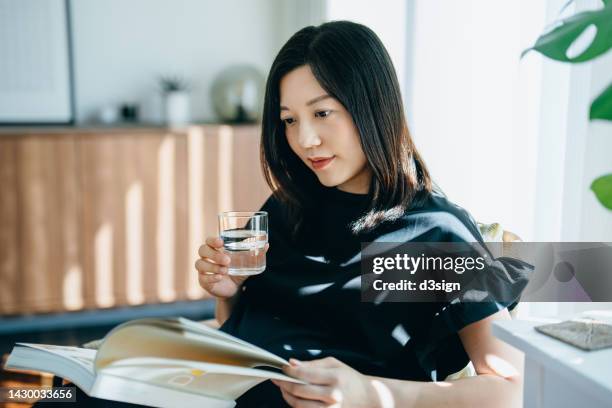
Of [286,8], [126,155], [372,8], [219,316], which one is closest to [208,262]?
[219,316]

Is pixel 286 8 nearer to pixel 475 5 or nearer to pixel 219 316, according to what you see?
pixel 475 5

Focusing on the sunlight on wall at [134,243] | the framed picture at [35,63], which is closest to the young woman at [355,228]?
the sunlight on wall at [134,243]

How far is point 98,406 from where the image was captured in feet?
3.70

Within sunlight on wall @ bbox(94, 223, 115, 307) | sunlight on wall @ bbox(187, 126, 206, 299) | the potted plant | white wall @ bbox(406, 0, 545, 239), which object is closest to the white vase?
the potted plant

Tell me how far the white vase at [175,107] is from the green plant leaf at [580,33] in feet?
9.16

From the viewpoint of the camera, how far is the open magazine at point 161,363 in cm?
76

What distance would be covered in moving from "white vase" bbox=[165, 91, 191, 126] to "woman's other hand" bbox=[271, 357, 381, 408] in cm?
256

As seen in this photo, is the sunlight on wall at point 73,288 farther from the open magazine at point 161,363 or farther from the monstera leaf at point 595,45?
the monstera leaf at point 595,45

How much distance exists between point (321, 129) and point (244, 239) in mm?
252

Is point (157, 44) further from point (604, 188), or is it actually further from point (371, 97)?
point (604, 188)

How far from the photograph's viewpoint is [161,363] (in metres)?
0.79

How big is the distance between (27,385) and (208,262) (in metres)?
1.80

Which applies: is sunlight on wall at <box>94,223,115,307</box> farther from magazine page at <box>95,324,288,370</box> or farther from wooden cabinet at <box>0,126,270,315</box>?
magazine page at <box>95,324,288,370</box>

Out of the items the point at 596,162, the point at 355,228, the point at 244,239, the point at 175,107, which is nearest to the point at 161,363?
the point at 244,239
